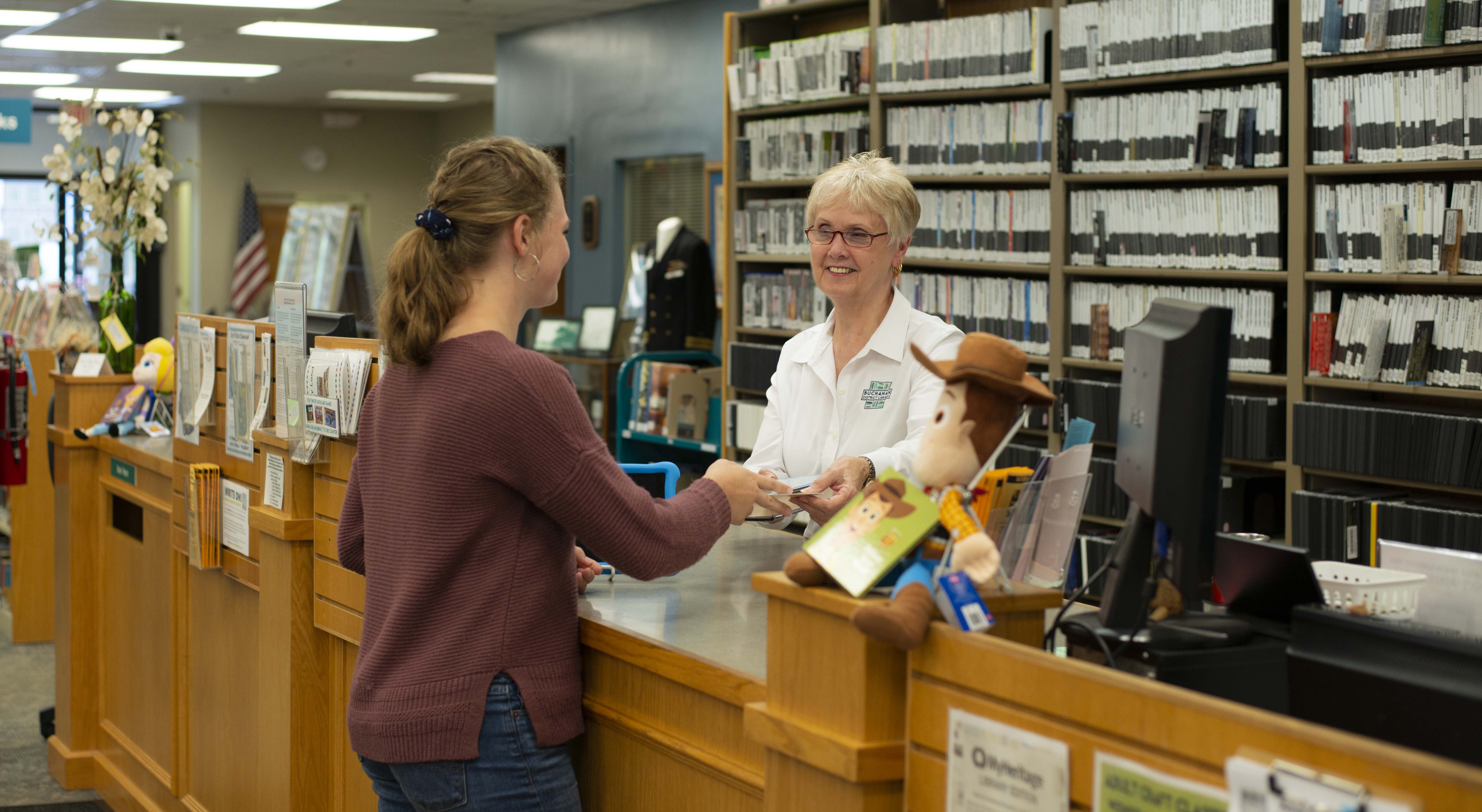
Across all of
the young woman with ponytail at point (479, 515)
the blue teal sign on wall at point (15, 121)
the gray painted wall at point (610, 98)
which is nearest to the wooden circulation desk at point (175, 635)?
the young woman with ponytail at point (479, 515)

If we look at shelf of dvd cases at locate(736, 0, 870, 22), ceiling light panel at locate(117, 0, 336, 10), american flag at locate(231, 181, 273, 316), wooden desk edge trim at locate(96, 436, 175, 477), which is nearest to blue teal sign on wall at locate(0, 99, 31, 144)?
ceiling light panel at locate(117, 0, 336, 10)

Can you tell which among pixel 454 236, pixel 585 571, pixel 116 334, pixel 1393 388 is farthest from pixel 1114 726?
pixel 116 334

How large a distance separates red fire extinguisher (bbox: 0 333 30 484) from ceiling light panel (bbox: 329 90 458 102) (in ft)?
29.5

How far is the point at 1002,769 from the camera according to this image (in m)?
1.18

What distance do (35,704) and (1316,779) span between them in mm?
5184

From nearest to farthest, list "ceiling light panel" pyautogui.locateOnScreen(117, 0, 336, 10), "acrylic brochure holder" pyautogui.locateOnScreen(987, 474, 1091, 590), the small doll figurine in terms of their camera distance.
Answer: "acrylic brochure holder" pyautogui.locateOnScreen(987, 474, 1091, 590), the small doll figurine, "ceiling light panel" pyautogui.locateOnScreen(117, 0, 336, 10)

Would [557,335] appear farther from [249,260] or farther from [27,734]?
[249,260]

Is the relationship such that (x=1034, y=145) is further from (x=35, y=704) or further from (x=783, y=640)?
(x=35, y=704)

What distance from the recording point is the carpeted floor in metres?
3.98

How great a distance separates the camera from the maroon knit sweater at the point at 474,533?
5.13ft

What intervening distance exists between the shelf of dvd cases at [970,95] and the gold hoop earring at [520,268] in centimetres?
339

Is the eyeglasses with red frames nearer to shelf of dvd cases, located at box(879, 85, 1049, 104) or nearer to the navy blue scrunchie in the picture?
the navy blue scrunchie

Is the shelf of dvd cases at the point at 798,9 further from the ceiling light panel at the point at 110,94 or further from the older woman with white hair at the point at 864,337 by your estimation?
the ceiling light panel at the point at 110,94

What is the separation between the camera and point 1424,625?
4.30ft
